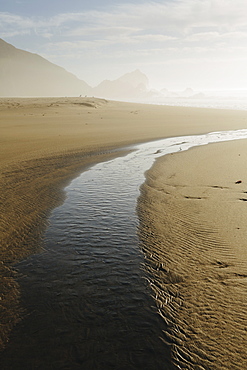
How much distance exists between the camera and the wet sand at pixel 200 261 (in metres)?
2.26

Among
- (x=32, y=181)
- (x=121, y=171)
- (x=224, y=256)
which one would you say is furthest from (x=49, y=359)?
(x=121, y=171)

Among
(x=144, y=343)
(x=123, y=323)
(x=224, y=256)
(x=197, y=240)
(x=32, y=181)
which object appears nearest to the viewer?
(x=144, y=343)

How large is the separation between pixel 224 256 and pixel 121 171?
4638 millimetres

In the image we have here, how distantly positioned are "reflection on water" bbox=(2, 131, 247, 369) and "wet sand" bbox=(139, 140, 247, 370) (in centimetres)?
17

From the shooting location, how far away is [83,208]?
5.11 m

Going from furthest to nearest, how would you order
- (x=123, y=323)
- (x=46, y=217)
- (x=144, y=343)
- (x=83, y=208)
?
(x=83, y=208) < (x=46, y=217) < (x=123, y=323) < (x=144, y=343)

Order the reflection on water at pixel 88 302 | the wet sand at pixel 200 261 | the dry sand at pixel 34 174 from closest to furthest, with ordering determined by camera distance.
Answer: the reflection on water at pixel 88 302, the wet sand at pixel 200 261, the dry sand at pixel 34 174

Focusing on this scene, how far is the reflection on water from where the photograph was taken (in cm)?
215

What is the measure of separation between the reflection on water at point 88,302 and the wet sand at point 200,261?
167 mm

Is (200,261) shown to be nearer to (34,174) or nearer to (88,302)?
(88,302)

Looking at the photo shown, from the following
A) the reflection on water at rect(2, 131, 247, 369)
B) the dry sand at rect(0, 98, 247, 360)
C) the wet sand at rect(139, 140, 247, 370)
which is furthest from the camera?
the dry sand at rect(0, 98, 247, 360)

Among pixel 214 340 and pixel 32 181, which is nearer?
pixel 214 340

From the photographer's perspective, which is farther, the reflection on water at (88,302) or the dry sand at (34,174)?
the dry sand at (34,174)

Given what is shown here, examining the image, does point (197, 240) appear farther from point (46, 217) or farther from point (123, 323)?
point (46, 217)
